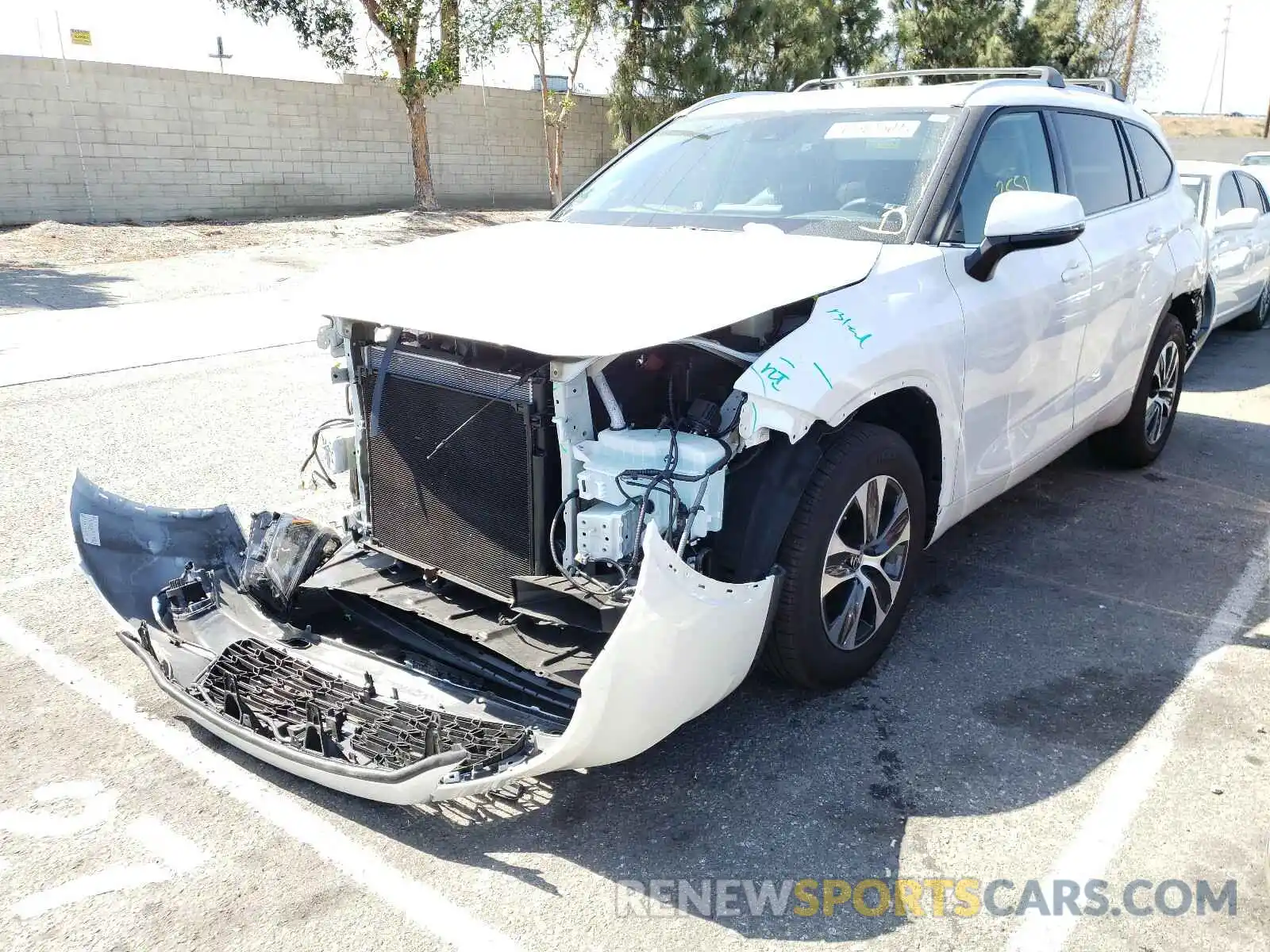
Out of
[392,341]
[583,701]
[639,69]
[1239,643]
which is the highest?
[639,69]

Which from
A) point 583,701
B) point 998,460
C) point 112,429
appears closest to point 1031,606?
point 998,460

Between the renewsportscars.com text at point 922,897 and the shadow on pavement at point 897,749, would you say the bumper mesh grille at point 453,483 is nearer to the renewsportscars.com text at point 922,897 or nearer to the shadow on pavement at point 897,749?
the shadow on pavement at point 897,749

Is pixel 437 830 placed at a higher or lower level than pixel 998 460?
lower

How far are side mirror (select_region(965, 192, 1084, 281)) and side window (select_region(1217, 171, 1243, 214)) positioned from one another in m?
6.68

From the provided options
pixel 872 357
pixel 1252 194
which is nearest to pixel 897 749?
pixel 872 357

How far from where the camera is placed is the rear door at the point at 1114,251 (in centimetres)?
467

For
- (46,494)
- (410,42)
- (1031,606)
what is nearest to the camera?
Answer: (1031,606)

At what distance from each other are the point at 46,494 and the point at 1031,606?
499cm

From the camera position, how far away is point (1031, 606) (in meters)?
4.40

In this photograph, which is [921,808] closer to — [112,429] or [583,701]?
[583,701]

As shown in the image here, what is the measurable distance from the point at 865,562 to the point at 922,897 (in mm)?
1140

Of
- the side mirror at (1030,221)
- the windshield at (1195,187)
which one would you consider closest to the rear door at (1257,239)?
the windshield at (1195,187)

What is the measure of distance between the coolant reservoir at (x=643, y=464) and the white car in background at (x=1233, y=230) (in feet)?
23.0

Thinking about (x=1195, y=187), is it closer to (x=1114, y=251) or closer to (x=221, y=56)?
(x=1114, y=251)
